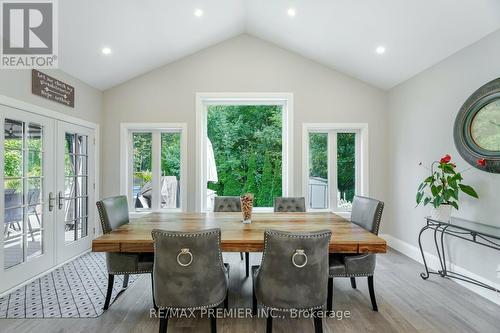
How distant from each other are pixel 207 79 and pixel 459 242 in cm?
426

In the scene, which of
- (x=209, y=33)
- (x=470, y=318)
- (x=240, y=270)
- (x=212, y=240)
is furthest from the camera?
(x=209, y=33)

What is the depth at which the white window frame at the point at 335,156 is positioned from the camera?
14.5 feet

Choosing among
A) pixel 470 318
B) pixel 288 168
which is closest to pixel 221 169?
pixel 288 168

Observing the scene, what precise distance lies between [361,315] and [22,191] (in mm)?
3813

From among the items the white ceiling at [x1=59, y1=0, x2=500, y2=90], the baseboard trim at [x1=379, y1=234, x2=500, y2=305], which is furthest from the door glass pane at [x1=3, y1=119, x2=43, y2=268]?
the baseboard trim at [x1=379, y1=234, x2=500, y2=305]

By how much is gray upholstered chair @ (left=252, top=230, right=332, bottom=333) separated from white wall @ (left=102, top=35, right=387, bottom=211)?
2.77 metres

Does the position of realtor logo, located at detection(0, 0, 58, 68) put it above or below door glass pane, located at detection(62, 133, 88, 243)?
above

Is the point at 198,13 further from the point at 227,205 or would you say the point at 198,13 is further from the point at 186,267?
the point at 186,267

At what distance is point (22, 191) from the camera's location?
113 inches

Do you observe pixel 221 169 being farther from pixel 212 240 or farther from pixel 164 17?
pixel 212 240

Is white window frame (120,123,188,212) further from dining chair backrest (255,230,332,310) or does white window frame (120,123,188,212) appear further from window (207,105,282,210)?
dining chair backrest (255,230,332,310)

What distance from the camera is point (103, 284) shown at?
9.53 feet

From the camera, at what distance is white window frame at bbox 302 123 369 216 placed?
14.5 ft

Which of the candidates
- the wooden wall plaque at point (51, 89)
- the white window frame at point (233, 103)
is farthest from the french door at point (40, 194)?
the white window frame at point (233, 103)
